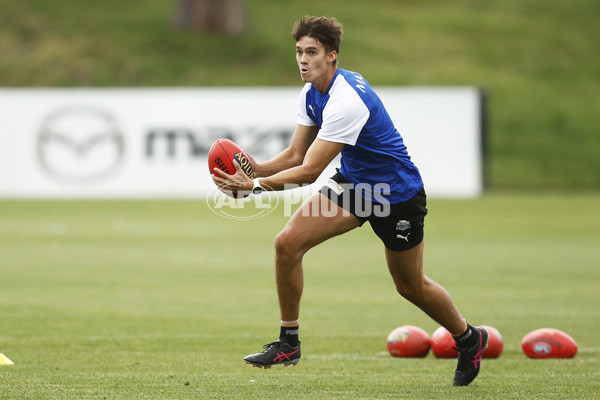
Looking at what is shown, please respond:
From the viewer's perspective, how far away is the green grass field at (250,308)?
742cm

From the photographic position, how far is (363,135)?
7.25 metres

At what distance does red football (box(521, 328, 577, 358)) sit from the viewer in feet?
28.3

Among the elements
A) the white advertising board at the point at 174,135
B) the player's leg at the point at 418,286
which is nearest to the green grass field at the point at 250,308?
the player's leg at the point at 418,286

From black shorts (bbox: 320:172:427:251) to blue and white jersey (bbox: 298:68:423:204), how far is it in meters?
0.07

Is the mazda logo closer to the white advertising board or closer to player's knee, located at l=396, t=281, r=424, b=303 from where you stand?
the white advertising board

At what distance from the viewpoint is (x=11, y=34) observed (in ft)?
144

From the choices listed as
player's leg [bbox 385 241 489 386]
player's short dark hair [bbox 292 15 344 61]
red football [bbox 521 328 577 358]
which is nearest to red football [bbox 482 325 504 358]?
red football [bbox 521 328 577 358]

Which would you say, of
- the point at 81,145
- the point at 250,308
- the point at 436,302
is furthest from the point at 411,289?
the point at 81,145

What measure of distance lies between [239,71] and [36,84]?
27.0 ft

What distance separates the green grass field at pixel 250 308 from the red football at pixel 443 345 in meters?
0.21

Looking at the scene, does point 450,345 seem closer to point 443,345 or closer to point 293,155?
point 443,345

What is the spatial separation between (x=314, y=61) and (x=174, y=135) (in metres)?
21.8

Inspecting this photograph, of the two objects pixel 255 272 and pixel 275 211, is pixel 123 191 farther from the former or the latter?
pixel 255 272

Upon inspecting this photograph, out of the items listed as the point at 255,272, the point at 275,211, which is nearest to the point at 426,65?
the point at 275,211
